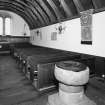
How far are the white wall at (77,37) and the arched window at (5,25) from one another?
12.8ft

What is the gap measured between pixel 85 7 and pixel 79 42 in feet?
3.74

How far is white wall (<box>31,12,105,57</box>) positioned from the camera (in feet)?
9.48

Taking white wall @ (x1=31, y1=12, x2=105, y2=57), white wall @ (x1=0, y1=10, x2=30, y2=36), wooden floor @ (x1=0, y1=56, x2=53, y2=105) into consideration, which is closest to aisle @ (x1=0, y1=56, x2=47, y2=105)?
wooden floor @ (x1=0, y1=56, x2=53, y2=105)

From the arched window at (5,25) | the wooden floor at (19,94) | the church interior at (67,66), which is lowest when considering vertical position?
the wooden floor at (19,94)

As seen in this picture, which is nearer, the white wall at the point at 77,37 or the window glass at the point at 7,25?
the white wall at the point at 77,37

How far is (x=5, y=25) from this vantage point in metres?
8.04

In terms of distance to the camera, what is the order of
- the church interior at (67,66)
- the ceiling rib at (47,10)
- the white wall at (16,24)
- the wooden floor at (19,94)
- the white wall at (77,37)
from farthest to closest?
the white wall at (16,24) → the ceiling rib at (47,10) → the white wall at (77,37) → the wooden floor at (19,94) → the church interior at (67,66)

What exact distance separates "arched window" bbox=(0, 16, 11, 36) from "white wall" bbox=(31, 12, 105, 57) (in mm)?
3890

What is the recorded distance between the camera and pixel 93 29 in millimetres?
3123

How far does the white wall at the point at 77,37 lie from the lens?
9.48 ft

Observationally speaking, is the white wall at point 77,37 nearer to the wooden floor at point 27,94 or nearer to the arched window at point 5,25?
the wooden floor at point 27,94

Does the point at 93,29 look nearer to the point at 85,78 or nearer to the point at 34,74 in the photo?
the point at 85,78

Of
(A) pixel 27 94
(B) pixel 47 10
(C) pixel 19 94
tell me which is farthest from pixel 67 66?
(B) pixel 47 10

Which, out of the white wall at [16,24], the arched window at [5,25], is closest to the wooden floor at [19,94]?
the arched window at [5,25]
